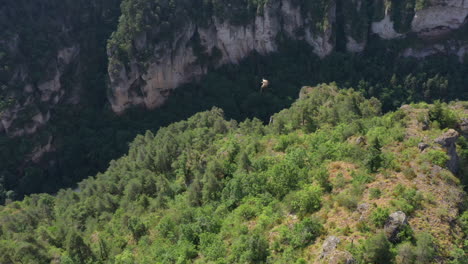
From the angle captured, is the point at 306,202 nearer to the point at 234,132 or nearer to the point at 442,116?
the point at 442,116

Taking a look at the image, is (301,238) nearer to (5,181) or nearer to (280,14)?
(5,181)

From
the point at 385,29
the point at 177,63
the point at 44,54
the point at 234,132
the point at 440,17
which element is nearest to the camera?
the point at 234,132

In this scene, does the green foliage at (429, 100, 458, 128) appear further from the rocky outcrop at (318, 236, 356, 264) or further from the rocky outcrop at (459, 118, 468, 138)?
the rocky outcrop at (318, 236, 356, 264)

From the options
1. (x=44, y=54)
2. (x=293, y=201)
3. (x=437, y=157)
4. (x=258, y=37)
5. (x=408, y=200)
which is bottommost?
(x=258, y=37)

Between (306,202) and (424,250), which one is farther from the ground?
(424,250)

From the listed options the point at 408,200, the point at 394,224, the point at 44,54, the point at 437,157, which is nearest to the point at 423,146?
the point at 437,157

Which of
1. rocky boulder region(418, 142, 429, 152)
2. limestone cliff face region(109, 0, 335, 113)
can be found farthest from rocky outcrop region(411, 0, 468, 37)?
rocky boulder region(418, 142, 429, 152)

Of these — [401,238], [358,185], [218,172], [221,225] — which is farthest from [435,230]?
[218,172]
